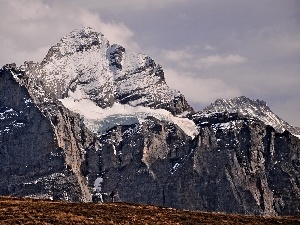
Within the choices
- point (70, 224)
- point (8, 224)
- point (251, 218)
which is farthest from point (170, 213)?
point (8, 224)

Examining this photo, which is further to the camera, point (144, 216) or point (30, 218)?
point (144, 216)

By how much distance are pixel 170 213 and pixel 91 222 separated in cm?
1240

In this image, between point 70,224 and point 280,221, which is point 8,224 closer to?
point 70,224

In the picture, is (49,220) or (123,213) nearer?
(49,220)

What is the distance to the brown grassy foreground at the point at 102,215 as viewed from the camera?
183 feet

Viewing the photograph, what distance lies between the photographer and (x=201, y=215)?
65938 mm

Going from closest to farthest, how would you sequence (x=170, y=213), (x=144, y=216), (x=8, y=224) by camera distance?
1. (x=8, y=224)
2. (x=144, y=216)
3. (x=170, y=213)

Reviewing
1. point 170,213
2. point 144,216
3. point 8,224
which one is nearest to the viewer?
point 8,224

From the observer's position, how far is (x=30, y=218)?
55469 mm

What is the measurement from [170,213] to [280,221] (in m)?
12.8

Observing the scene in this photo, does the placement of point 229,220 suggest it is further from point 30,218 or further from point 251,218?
point 30,218

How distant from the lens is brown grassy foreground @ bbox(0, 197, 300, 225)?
5581 cm

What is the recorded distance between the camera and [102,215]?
197 feet

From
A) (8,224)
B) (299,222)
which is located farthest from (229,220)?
(8,224)
